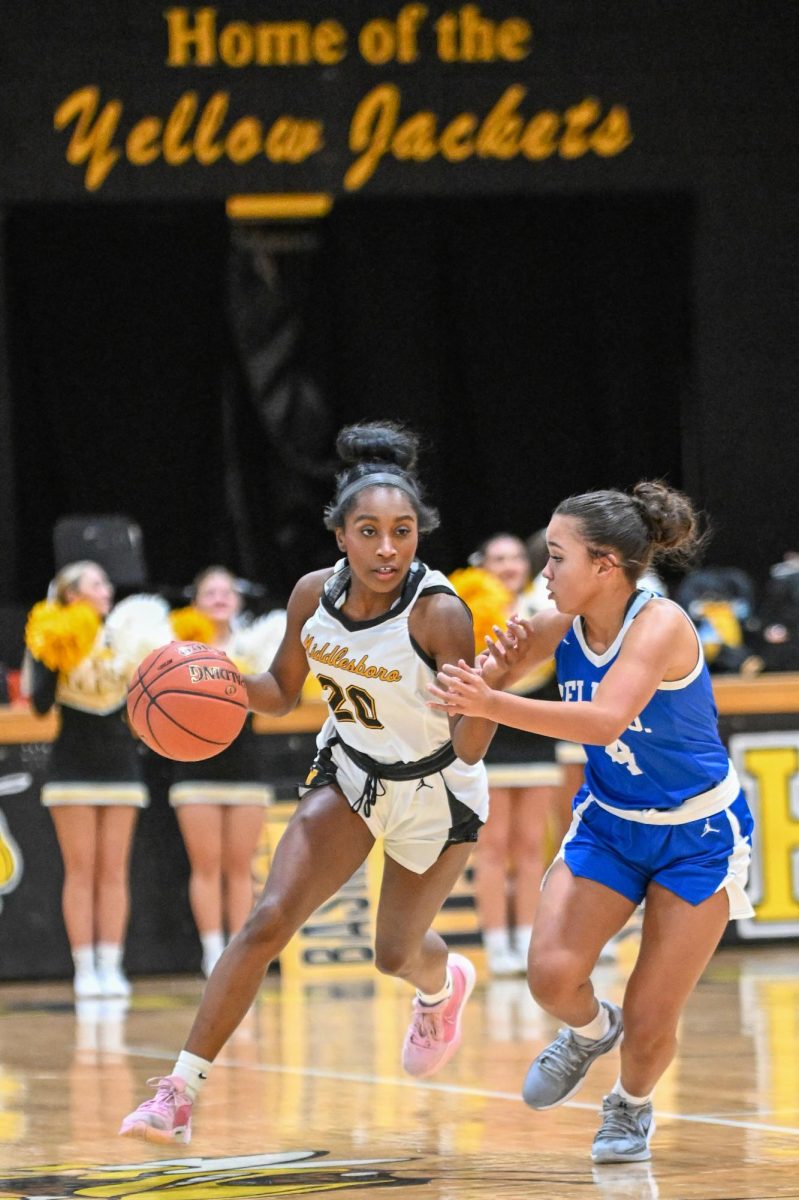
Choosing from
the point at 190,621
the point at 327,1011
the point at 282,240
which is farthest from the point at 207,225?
the point at 327,1011

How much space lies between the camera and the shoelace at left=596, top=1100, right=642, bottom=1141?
4.95m

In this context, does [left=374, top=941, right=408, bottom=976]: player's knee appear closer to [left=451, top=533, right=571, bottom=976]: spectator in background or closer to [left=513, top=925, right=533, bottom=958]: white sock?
[left=451, top=533, right=571, bottom=976]: spectator in background

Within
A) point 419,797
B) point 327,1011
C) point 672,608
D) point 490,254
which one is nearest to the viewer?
point 672,608

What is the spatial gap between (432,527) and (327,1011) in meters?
3.60

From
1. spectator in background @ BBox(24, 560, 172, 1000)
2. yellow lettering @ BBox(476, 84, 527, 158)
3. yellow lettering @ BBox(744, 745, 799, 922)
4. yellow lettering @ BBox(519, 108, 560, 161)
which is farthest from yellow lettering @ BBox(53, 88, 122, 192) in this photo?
yellow lettering @ BBox(744, 745, 799, 922)

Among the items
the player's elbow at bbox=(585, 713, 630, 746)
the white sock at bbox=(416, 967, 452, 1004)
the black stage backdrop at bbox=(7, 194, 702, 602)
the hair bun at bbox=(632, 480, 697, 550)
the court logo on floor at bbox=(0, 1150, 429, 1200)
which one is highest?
the black stage backdrop at bbox=(7, 194, 702, 602)

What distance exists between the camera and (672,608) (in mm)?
4883

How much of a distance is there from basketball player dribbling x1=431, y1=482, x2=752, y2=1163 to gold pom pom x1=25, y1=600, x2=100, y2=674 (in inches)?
170

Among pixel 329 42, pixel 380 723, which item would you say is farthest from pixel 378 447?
pixel 329 42

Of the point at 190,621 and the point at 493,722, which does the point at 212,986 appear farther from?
the point at 190,621

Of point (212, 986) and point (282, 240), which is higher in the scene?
point (282, 240)

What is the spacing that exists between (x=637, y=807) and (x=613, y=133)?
967cm

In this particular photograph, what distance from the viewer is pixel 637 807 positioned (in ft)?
16.2

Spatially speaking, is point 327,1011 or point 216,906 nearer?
point 327,1011
